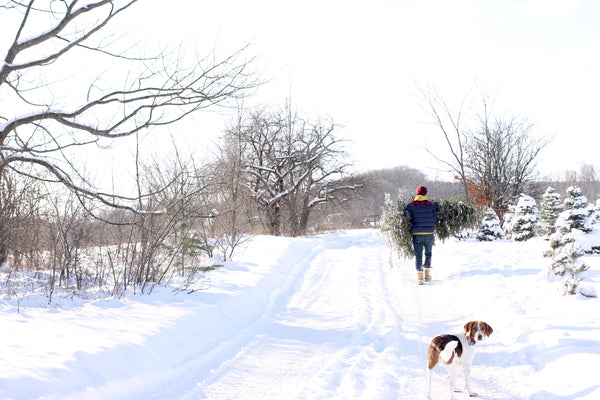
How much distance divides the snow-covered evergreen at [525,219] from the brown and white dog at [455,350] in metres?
14.9

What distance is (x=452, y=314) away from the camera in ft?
21.5

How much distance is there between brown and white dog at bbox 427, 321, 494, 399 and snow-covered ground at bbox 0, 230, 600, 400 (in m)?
0.22

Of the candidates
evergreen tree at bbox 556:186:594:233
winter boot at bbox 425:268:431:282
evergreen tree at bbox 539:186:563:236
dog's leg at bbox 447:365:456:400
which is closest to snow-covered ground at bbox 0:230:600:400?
dog's leg at bbox 447:365:456:400

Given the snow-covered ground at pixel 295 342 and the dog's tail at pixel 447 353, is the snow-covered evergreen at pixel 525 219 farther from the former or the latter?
the dog's tail at pixel 447 353

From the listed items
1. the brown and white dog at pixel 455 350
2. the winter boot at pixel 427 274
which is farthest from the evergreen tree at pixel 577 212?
the brown and white dog at pixel 455 350

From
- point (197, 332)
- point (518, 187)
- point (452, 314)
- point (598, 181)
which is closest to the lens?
point (197, 332)

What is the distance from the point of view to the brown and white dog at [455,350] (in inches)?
152

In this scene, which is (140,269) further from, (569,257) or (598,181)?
(598,181)

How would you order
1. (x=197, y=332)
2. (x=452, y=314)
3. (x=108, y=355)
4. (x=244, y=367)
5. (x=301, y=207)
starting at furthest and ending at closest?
(x=301, y=207) < (x=452, y=314) < (x=197, y=332) < (x=244, y=367) < (x=108, y=355)

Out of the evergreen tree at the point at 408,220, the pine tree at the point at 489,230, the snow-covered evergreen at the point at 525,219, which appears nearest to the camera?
the evergreen tree at the point at 408,220

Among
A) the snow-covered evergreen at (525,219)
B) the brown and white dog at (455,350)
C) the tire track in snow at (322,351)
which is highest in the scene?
the snow-covered evergreen at (525,219)

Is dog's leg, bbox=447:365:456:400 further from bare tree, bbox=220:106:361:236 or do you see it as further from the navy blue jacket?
bare tree, bbox=220:106:361:236

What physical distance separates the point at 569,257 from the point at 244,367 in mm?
5738

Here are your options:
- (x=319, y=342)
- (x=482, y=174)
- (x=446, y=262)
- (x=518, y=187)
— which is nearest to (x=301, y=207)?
(x=482, y=174)
